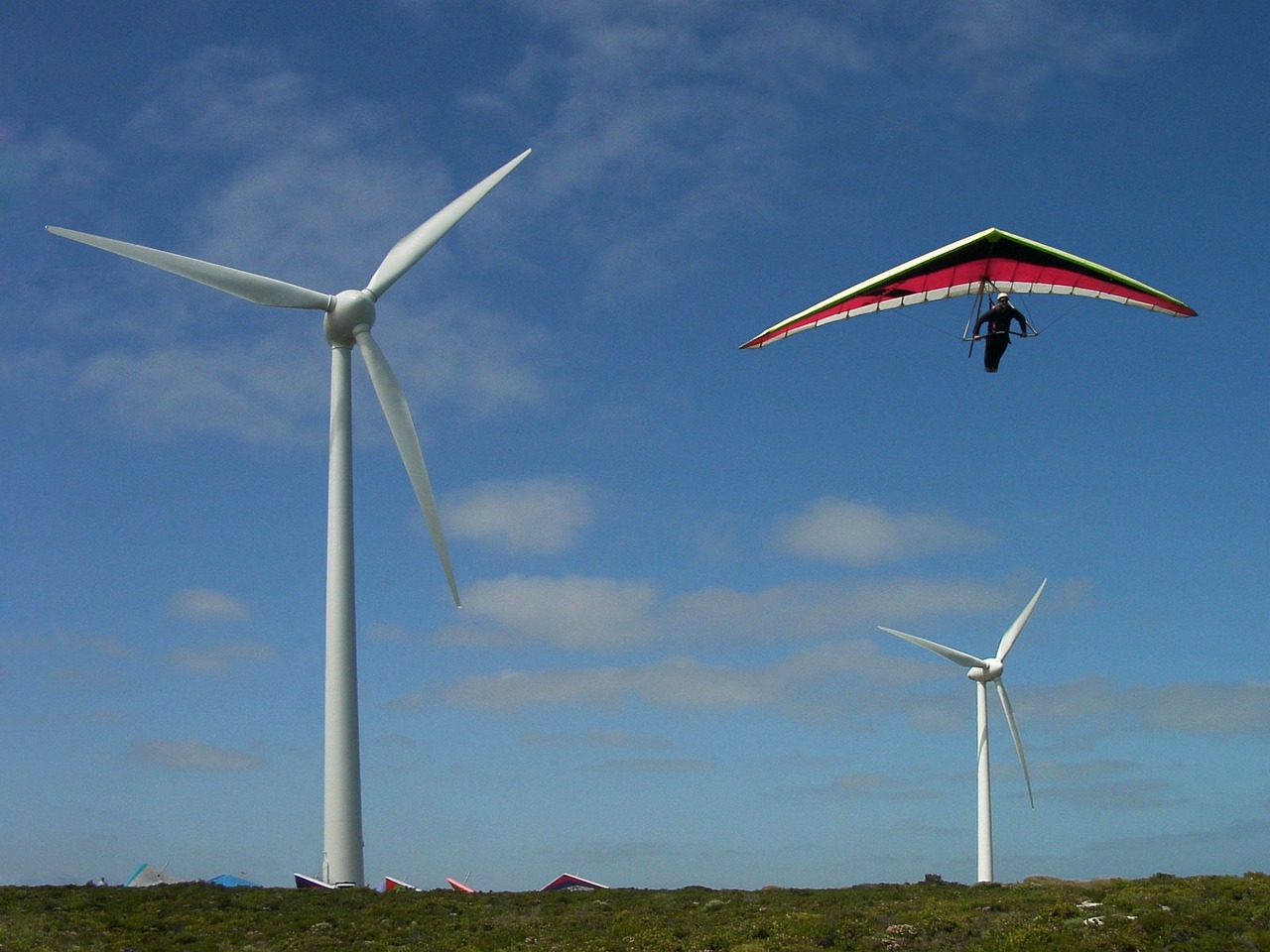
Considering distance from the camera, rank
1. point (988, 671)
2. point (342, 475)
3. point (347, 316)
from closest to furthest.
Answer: point (342, 475) < point (347, 316) < point (988, 671)

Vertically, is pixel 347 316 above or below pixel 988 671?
above

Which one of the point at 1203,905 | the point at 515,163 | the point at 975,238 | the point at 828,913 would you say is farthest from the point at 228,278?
the point at 1203,905

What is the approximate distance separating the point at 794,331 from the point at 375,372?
63.2ft

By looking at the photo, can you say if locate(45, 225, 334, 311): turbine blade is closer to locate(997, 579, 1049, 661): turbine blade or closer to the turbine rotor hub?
the turbine rotor hub

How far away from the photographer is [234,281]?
5625 centimetres

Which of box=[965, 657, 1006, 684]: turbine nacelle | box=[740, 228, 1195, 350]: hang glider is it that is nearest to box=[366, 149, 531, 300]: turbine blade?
box=[740, 228, 1195, 350]: hang glider

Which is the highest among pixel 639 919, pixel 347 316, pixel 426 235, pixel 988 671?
pixel 426 235

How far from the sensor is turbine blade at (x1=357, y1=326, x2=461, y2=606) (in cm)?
5459

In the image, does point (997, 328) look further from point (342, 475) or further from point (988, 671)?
point (988, 671)

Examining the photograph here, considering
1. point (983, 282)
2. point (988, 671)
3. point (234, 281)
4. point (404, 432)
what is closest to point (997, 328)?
point (983, 282)

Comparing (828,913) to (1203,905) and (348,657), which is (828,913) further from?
(348,657)

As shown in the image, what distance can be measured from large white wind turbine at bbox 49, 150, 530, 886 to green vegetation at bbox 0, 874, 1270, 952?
320 centimetres

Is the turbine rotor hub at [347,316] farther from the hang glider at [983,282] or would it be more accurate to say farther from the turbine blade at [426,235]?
the hang glider at [983,282]

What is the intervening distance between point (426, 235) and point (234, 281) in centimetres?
979
